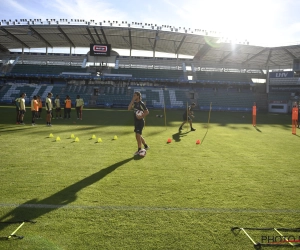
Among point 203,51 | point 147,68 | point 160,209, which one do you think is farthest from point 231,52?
point 160,209

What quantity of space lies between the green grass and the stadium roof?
1562 inches

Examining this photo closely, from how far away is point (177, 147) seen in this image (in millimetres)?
9484

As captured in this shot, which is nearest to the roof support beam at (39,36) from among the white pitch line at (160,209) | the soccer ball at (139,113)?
the soccer ball at (139,113)

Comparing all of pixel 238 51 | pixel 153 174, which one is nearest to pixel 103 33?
pixel 238 51

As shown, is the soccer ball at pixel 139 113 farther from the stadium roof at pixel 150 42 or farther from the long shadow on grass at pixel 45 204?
the stadium roof at pixel 150 42

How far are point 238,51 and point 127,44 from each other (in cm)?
2300

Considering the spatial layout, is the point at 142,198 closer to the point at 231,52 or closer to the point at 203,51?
the point at 203,51

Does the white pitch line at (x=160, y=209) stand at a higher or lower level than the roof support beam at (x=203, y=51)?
lower

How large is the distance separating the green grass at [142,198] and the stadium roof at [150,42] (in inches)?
1562

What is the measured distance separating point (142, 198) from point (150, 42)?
48272mm

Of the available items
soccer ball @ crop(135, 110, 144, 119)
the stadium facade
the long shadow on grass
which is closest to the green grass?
the long shadow on grass

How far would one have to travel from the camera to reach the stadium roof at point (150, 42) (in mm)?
42875

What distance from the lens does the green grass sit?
312 cm

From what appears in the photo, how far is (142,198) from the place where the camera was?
172 inches
